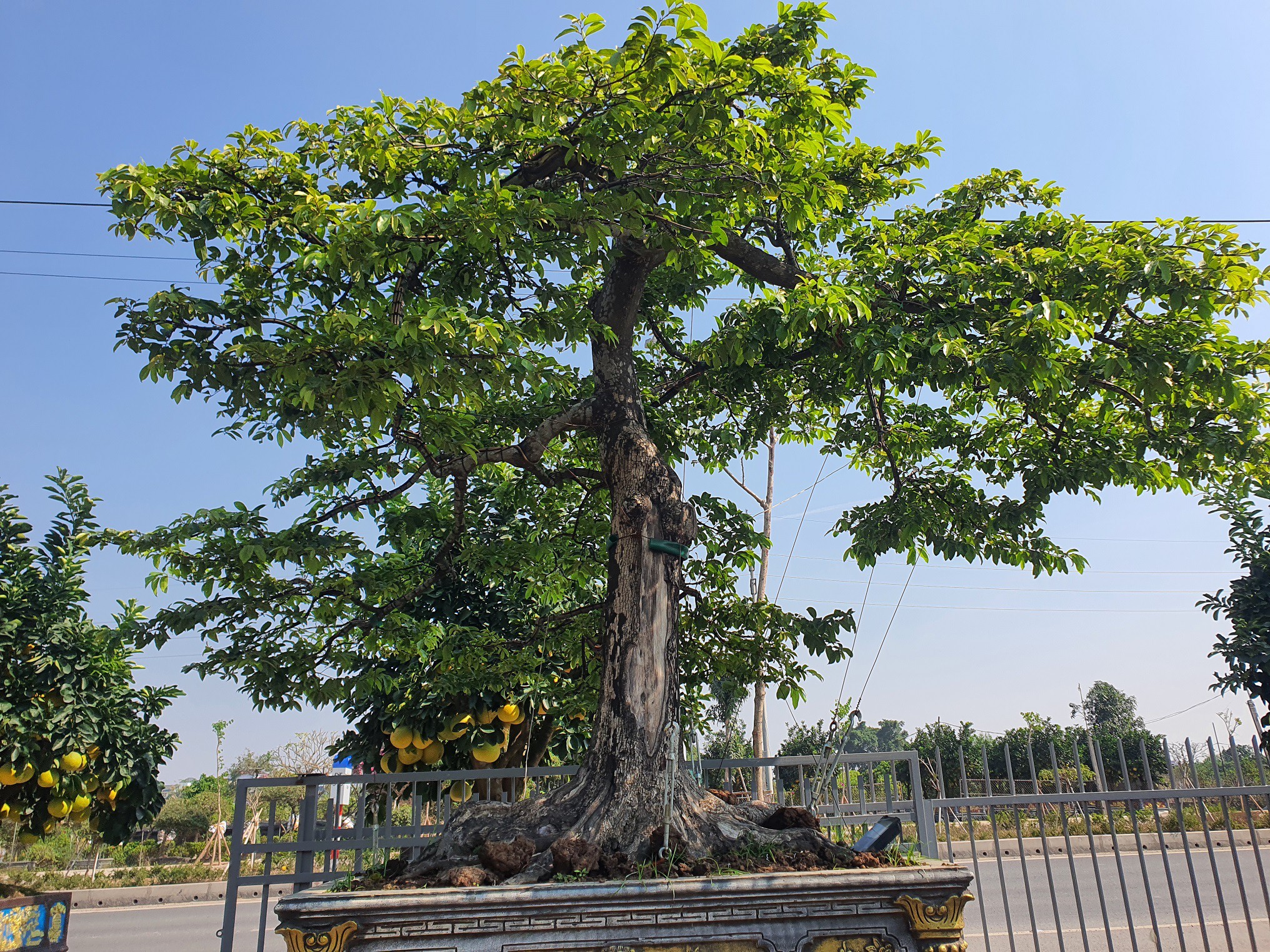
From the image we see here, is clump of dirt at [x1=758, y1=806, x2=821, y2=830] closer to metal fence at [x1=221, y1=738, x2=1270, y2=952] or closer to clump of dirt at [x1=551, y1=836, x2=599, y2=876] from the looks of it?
metal fence at [x1=221, y1=738, x2=1270, y2=952]

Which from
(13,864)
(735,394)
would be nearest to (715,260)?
(735,394)

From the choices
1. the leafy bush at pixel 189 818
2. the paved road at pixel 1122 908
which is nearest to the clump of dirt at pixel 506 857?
the paved road at pixel 1122 908

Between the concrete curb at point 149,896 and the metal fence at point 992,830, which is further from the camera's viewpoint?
the concrete curb at point 149,896

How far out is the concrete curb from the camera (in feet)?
49.4

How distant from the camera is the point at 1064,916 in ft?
32.9

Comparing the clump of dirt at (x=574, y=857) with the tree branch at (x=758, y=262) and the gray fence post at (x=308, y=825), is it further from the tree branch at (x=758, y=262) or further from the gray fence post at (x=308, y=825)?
the tree branch at (x=758, y=262)

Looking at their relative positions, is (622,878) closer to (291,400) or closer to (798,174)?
(291,400)

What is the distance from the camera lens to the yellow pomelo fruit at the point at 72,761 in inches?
252

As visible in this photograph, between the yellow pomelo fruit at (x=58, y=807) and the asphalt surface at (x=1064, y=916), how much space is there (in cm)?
302

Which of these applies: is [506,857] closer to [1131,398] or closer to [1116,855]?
[1116,855]

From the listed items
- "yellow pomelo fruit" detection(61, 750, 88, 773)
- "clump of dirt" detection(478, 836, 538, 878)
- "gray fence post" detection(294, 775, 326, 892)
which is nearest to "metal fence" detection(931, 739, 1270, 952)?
"clump of dirt" detection(478, 836, 538, 878)

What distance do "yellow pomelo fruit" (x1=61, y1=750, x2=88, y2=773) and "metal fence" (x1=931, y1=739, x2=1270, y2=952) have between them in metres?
6.55

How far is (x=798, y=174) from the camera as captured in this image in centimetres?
409

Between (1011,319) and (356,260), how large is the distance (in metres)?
3.39
